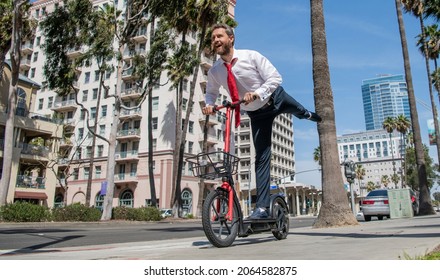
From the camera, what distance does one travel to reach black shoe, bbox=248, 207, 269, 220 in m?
3.67

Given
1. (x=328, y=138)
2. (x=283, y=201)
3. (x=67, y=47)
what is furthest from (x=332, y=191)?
(x=67, y=47)

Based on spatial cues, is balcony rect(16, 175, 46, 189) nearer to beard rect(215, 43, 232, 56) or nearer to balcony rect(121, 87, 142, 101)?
balcony rect(121, 87, 142, 101)

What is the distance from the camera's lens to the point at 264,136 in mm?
3914

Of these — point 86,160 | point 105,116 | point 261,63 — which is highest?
point 105,116

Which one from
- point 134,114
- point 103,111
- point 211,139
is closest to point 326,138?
point 134,114

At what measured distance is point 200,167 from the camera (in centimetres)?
316

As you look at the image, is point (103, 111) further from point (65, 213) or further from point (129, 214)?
point (65, 213)

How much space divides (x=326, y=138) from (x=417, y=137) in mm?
15924

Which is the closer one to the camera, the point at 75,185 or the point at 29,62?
the point at 75,185

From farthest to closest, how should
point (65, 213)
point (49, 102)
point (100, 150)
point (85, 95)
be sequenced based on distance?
point (49, 102) → point (85, 95) → point (100, 150) → point (65, 213)

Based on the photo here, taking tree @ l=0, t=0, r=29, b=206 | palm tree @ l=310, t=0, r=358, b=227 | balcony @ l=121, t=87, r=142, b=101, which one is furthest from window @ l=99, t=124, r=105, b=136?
palm tree @ l=310, t=0, r=358, b=227

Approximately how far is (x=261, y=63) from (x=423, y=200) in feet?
66.2

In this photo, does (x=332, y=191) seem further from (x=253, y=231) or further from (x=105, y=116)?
(x=105, y=116)

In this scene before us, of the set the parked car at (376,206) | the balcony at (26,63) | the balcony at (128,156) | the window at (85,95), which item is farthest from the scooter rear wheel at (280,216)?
the balcony at (26,63)
